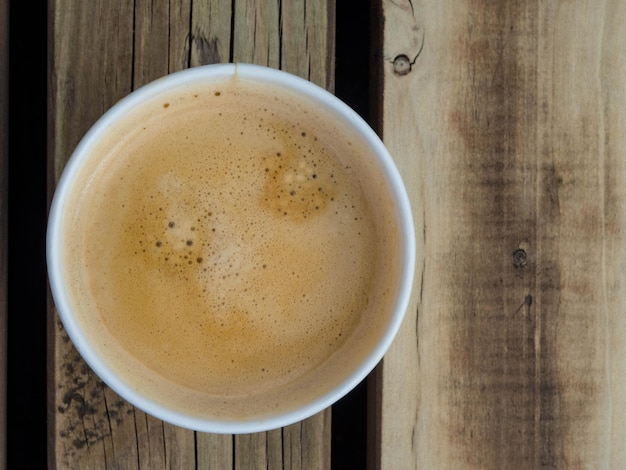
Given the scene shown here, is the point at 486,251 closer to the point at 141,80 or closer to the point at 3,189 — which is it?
the point at 141,80

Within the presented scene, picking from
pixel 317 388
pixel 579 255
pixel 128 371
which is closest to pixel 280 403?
pixel 317 388

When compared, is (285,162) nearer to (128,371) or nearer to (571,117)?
(128,371)

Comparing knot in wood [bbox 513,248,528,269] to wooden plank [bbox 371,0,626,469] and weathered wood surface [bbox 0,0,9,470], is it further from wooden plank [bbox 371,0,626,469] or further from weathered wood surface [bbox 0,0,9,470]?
weathered wood surface [bbox 0,0,9,470]

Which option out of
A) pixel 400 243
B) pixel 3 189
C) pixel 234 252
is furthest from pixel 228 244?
pixel 3 189

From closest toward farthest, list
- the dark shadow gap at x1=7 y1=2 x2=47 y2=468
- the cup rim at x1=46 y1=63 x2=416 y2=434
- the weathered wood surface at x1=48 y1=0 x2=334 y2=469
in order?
the cup rim at x1=46 y1=63 x2=416 y2=434, the weathered wood surface at x1=48 y1=0 x2=334 y2=469, the dark shadow gap at x1=7 y1=2 x2=47 y2=468

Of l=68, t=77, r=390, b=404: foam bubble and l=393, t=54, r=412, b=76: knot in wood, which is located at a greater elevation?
l=393, t=54, r=412, b=76: knot in wood

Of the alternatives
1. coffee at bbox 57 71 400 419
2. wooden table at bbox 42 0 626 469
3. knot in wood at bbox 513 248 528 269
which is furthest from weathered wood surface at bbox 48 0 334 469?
knot in wood at bbox 513 248 528 269

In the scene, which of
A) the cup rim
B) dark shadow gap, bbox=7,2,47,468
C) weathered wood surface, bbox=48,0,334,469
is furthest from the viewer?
dark shadow gap, bbox=7,2,47,468
